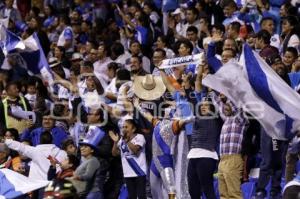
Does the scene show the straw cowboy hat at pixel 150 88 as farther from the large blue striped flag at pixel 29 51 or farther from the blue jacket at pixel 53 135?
the large blue striped flag at pixel 29 51

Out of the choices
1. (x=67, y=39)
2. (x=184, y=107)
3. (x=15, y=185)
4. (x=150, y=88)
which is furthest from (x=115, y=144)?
(x=67, y=39)

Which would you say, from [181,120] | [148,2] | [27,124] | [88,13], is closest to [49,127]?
[27,124]

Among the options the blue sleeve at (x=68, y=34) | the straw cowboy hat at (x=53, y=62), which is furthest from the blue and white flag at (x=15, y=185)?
the blue sleeve at (x=68, y=34)

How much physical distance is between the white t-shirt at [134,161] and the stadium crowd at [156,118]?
0.02 meters

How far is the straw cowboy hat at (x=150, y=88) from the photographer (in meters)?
18.6

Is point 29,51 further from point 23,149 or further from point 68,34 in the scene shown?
point 23,149

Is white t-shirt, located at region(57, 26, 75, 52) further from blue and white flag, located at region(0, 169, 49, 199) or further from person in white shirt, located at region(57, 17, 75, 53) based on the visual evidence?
blue and white flag, located at region(0, 169, 49, 199)

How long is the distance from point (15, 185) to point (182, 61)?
342 cm

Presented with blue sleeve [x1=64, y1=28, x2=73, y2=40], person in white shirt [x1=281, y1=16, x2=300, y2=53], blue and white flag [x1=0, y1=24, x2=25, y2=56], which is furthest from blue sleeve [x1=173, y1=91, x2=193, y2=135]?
blue sleeve [x1=64, y1=28, x2=73, y2=40]

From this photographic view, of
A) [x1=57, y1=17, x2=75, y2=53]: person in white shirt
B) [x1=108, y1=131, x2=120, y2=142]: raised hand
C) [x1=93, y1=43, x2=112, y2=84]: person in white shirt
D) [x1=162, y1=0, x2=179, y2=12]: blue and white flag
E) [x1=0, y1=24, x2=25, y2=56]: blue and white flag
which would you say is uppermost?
[x1=162, y1=0, x2=179, y2=12]: blue and white flag

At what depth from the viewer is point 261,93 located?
1545 cm

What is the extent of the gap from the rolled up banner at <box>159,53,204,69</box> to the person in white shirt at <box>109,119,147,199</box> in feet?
3.45

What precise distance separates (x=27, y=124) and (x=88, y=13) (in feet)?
24.0

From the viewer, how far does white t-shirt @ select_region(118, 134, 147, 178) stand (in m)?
18.0
